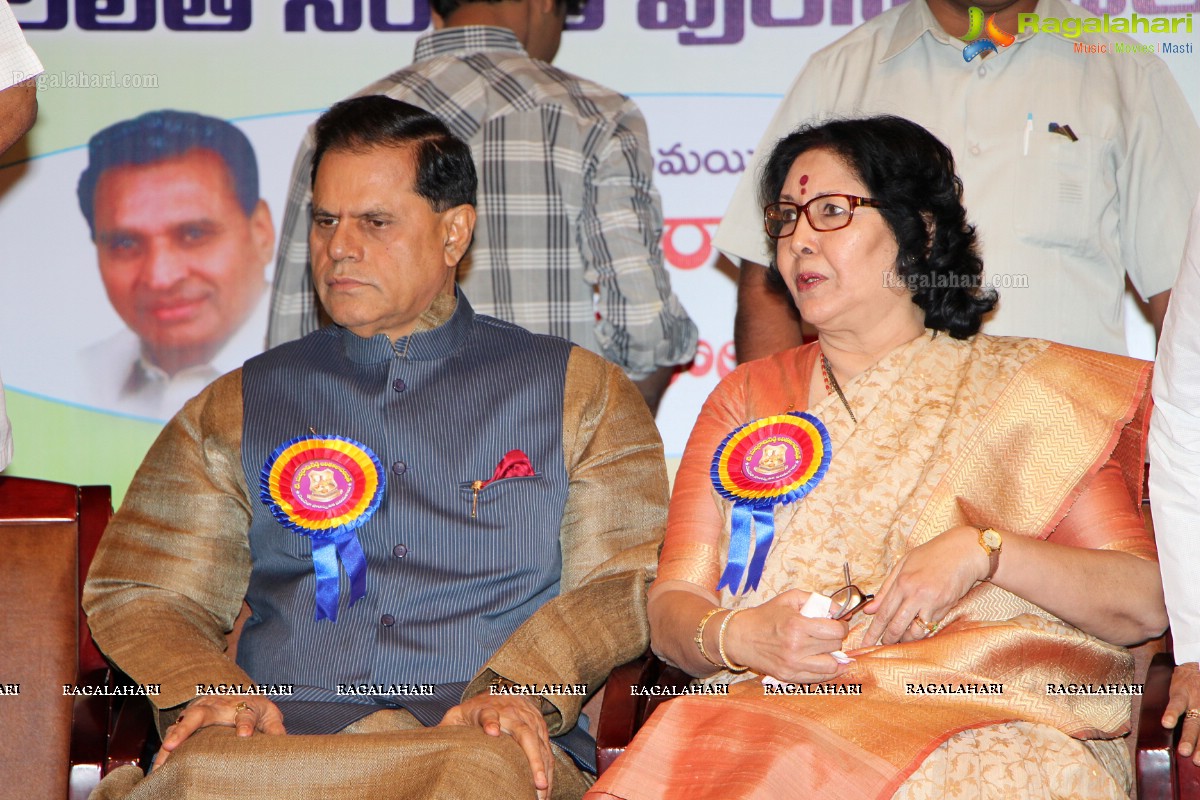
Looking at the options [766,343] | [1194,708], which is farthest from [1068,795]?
[766,343]

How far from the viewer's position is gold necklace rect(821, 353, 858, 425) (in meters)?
2.93

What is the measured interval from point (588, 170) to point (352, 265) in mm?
1081

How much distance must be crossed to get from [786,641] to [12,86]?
66.7 inches

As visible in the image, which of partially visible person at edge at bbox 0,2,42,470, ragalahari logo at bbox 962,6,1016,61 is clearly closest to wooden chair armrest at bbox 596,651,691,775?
partially visible person at edge at bbox 0,2,42,470

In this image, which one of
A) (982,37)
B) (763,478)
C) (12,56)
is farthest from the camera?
(982,37)

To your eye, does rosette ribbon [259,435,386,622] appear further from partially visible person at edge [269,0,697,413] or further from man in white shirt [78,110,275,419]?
man in white shirt [78,110,275,419]

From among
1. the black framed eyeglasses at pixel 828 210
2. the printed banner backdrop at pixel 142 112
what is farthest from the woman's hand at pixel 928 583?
the printed banner backdrop at pixel 142 112

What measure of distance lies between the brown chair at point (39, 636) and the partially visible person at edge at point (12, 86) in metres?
0.57

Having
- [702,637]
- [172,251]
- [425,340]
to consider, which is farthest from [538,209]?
[702,637]

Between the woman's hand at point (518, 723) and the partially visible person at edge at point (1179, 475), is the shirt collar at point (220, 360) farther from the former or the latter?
the partially visible person at edge at point (1179, 475)

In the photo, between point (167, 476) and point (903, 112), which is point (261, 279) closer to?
point (167, 476)

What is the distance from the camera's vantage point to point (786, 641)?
2588mm

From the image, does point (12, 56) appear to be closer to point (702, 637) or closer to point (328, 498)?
point (328, 498)

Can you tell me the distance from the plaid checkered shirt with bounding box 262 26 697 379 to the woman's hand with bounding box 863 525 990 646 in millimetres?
1557
